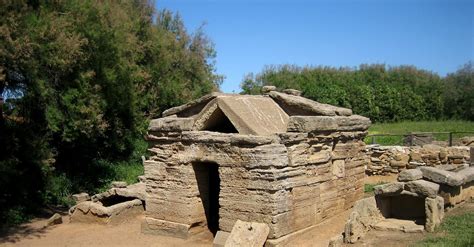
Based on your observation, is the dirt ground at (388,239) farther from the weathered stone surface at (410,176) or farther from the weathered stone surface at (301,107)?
the weathered stone surface at (301,107)

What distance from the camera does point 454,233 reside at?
8.31 m

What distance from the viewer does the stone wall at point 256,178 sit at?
8961 mm

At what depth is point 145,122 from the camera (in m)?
18.7

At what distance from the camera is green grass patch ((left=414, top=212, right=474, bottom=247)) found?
7.67 meters

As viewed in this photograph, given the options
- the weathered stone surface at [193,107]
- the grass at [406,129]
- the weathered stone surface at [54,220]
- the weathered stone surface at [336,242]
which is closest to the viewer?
the weathered stone surface at [336,242]

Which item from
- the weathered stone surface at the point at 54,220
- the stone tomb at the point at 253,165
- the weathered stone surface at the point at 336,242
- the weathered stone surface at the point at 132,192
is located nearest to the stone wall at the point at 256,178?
the stone tomb at the point at 253,165

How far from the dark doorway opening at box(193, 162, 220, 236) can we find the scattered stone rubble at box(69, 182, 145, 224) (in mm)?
2439

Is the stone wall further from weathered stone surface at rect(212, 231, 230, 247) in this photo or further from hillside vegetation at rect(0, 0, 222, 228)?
hillside vegetation at rect(0, 0, 222, 228)

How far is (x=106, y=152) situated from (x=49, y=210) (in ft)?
18.6

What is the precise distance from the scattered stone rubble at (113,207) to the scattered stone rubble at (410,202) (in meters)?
6.22

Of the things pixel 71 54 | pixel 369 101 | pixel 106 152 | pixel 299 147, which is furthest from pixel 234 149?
pixel 369 101

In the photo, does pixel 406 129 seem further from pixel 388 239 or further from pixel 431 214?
pixel 388 239

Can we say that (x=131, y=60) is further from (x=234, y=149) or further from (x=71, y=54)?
(x=234, y=149)

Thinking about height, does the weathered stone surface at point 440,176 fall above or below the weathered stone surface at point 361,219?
above
